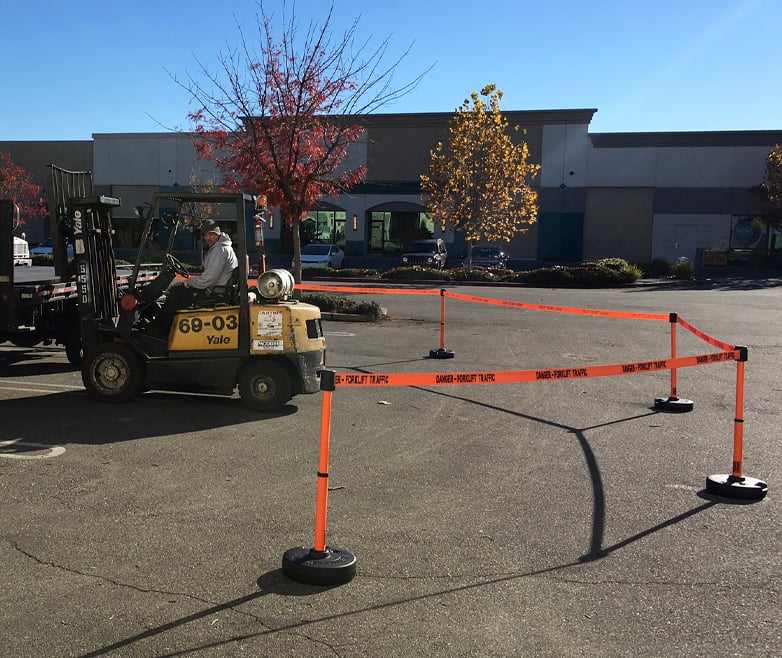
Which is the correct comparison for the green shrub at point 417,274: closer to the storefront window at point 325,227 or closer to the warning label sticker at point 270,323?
the storefront window at point 325,227

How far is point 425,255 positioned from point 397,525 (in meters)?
35.2

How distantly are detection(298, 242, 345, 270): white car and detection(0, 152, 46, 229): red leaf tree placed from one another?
57.4 feet

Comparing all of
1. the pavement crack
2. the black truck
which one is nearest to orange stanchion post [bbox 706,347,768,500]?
→ the pavement crack

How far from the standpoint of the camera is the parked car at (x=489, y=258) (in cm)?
3950

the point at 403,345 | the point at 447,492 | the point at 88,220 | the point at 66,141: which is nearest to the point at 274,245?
the point at 66,141

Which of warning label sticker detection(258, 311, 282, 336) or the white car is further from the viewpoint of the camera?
the white car

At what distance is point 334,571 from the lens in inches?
161

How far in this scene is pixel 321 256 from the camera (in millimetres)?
41250

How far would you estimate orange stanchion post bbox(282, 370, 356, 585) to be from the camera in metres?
4.10

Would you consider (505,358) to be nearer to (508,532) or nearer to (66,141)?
(508,532)

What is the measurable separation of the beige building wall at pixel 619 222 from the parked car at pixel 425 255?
12.7 meters

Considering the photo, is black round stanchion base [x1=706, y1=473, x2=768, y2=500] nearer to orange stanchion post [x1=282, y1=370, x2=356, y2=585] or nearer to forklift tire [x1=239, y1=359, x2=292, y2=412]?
orange stanchion post [x1=282, y1=370, x2=356, y2=585]

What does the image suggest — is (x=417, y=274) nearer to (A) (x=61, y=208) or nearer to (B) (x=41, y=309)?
(B) (x=41, y=309)

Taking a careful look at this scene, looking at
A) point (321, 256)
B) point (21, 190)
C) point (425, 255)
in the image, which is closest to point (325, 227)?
point (321, 256)
